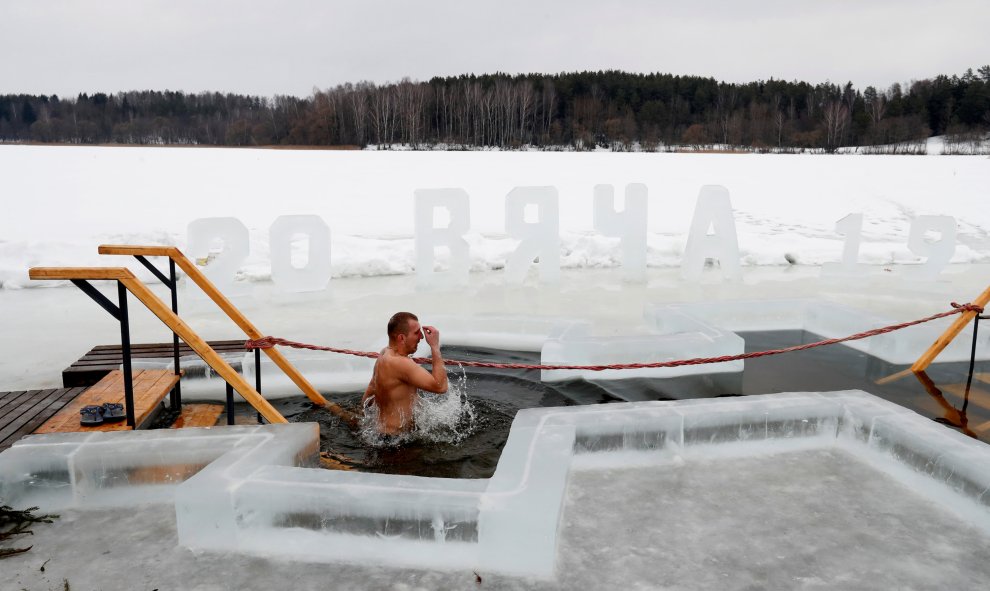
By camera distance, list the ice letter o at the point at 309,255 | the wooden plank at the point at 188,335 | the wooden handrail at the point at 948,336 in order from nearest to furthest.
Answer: the wooden plank at the point at 188,335 → the wooden handrail at the point at 948,336 → the ice letter o at the point at 309,255

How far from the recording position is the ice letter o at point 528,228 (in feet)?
34.9

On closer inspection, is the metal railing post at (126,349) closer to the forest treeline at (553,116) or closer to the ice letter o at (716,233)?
the ice letter o at (716,233)

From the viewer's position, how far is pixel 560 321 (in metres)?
7.47

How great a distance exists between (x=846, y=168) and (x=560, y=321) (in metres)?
23.9

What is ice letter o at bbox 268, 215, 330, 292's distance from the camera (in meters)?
9.70

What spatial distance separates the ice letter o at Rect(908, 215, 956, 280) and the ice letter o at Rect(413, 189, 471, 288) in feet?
22.9

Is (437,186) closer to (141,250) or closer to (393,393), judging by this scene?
(141,250)

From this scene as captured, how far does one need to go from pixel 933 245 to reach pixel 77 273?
11597mm

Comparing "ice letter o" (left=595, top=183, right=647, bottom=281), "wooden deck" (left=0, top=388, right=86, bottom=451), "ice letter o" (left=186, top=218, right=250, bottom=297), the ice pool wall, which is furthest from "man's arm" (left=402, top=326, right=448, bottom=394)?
"ice letter o" (left=595, top=183, right=647, bottom=281)

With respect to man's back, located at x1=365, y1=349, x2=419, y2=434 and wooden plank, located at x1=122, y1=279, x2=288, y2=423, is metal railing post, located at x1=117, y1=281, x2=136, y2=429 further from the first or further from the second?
man's back, located at x1=365, y1=349, x2=419, y2=434

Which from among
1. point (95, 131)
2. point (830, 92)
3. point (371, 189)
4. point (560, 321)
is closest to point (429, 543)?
point (560, 321)

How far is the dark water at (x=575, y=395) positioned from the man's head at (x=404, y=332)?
28.1 inches

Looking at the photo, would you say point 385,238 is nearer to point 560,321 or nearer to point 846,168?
point 560,321

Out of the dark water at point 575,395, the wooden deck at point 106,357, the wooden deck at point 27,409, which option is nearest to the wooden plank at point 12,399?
the wooden deck at point 27,409
